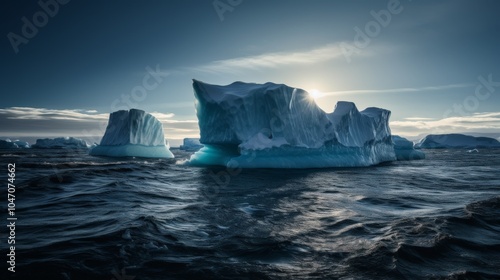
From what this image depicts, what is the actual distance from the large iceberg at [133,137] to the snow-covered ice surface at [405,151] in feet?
92.1

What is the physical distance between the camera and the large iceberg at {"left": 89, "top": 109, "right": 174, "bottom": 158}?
104ft

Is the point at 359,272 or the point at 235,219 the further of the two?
the point at 235,219

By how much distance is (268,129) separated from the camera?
19938mm

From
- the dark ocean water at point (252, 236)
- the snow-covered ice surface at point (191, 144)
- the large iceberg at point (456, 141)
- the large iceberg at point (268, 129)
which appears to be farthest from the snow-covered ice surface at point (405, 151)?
the snow-covered ice surface at point (191, 144)

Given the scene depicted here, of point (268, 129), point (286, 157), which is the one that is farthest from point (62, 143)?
point (286, 157)

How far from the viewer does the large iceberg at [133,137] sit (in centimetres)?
3158

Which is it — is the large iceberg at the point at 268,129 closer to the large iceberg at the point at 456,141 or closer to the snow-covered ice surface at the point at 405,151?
the snow-covered ice surface at the point at 405,151

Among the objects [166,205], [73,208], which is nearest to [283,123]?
[166,205]

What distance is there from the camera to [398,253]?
4.56 meters

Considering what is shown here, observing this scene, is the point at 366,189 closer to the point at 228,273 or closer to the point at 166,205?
the point at 166,205

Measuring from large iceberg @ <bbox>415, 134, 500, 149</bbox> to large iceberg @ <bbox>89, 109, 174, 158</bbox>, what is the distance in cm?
6480

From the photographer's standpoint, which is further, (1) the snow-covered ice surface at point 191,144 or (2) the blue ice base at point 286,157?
(1) the snow-covered ice surface at point 191,144

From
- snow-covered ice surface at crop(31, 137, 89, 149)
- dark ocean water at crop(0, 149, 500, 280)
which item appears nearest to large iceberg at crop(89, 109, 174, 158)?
dark ocean water at crop(0, 149, 500, 280)

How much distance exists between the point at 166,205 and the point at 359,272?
5829 millimetres
